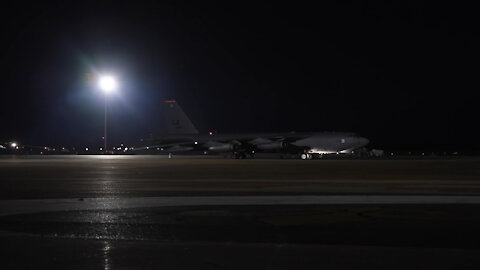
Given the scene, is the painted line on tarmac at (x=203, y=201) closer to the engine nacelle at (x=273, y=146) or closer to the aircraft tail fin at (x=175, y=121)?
the engine nacelle at (x=273, y=146)

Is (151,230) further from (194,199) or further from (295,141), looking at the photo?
(295,141)

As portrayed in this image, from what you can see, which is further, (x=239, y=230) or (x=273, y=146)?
(x=273, y=146)

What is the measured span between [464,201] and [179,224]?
1067 cm

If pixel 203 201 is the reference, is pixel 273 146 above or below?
above

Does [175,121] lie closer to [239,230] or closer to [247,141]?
[247,141]

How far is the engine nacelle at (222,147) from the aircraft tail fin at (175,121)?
7284mm

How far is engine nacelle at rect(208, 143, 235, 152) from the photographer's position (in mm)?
82062

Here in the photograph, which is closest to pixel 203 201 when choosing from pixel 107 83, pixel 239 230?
pixel 239 230

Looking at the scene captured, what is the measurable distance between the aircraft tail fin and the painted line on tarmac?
2751 inches

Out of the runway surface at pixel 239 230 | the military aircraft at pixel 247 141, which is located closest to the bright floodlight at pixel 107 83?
the military aircraft at pixel 247 141

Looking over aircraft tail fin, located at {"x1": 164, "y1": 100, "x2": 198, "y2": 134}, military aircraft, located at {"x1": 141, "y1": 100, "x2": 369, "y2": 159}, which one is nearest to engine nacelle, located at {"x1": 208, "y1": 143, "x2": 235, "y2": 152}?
military aircraft, located at {"x1": 141, "y1": 100, "x2": 369, "y2": 159}

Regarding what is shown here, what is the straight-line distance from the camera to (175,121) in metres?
90.6

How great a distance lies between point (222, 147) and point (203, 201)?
6391 centimetres

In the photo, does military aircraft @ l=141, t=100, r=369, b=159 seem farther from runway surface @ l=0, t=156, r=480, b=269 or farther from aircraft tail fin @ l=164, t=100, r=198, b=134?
runway surface @ l=0, t=156, r=480, b=269
